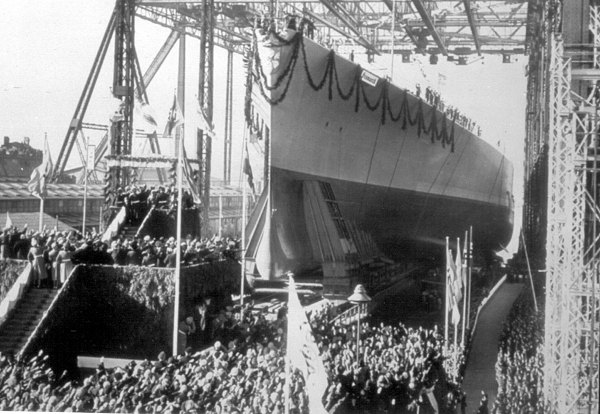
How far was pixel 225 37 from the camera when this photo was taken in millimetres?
18922

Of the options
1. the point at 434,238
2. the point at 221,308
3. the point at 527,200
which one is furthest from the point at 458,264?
the point at 527,200

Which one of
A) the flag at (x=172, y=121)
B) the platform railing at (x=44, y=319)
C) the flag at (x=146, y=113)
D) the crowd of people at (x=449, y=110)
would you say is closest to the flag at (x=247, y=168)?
the flag at (x=172, y=121)

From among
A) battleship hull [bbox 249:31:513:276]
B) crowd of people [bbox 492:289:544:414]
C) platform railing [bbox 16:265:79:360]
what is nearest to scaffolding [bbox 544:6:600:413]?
crowd of people [bbox 492:289:544:414]

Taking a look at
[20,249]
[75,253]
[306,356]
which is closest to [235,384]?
[306,356]

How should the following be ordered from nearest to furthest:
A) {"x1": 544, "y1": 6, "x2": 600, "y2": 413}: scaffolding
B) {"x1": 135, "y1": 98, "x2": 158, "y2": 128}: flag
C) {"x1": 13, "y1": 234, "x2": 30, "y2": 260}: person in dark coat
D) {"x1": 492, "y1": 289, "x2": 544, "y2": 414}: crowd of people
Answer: {"x1": 544, "y1": 6, "x2": 600, "y2": 413}: scaffolding
{"x1": 492, "y1": 289, "x2": 544, "y2": 414}: crowd of people
{"x1": 13, "y1": 234, "x2": 30, "y2": 260}: person in dark coat
{"x1": 135, "y1": 98, "x2": 158, "y2": 128}: flag

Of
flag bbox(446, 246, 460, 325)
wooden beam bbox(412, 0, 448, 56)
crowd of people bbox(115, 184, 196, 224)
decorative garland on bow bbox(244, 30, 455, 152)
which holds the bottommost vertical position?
flag bbox(446, 246, 460, 325)

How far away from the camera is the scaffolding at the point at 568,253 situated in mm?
6391

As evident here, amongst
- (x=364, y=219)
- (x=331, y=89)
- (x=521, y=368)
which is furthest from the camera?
(x=364, y=219)

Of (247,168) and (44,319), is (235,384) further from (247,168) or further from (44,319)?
(247,168)

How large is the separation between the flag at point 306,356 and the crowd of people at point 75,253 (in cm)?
345

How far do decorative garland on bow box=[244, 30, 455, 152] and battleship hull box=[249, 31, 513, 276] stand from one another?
18 millimetres

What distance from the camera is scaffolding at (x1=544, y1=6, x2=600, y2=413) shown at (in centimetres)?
639

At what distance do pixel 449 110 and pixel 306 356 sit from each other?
38.5 ft

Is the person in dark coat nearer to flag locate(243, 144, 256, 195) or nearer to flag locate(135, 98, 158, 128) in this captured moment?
flag locate(135, 98, 158, 128)
